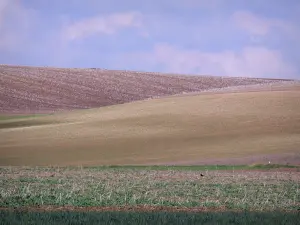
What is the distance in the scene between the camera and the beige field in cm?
3738

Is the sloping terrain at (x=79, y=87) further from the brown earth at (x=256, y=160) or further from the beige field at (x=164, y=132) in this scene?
the brown earth at (x=256, y=160)

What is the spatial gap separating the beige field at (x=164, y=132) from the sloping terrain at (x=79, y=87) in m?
7.96

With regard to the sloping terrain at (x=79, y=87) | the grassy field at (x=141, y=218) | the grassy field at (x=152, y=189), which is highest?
the sloping terrain at (x=79, y=87)

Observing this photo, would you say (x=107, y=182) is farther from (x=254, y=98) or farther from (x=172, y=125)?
(x=254, y=98)

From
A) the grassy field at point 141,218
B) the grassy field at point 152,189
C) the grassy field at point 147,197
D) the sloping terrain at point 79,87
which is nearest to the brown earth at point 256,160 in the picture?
the grassy field at point 152,189

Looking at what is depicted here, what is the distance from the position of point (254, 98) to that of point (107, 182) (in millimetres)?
31106

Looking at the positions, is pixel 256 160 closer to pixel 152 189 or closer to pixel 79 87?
pixel 152 189

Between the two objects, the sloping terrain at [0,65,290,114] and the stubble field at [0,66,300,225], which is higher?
the sloping terrain at [0,65,290,114]

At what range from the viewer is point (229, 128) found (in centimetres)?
4406

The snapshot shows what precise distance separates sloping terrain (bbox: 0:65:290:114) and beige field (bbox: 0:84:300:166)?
26.1ft

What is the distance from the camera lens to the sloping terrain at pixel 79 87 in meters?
63.0

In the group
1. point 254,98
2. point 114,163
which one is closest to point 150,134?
point 114,163

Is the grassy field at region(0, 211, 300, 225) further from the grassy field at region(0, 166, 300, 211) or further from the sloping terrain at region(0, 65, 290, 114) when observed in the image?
the sloping terrain at region(0, 65, 290, 114)

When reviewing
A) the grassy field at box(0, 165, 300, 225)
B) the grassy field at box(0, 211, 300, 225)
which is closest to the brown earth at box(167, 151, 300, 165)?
the grassy field at box(0, 165, 300, 225)
